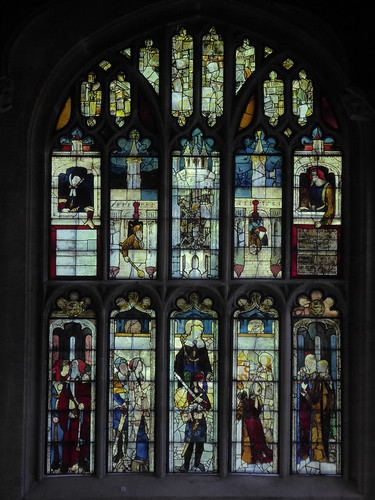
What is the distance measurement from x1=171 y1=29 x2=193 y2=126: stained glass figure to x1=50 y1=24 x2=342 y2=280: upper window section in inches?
0.5

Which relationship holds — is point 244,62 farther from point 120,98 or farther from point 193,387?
point 193,387

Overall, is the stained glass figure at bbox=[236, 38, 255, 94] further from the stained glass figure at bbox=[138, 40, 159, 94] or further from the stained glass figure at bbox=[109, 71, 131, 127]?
the stained glass figure at bbox=[109, 71, 131, 127]

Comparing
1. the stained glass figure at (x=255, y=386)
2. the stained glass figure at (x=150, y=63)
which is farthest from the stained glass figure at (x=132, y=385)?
the stained glass figure at (x=150, y=63)

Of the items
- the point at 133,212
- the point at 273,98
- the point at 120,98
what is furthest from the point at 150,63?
the point at 133,212

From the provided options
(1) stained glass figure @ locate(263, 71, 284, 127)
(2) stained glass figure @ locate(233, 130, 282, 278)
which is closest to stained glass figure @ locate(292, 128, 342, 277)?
(2) stained glass figure @ locate(233, 130, 282, 278)

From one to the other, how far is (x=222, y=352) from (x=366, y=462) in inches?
83.0

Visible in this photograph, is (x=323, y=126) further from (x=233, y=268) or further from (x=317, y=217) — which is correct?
(x=233, y=268)

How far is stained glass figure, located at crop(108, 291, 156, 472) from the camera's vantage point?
1225 centimetres

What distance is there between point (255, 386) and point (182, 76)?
3884 mm

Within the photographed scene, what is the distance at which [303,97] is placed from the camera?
1249 cm

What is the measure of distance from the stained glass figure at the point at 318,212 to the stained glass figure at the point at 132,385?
1980 mm

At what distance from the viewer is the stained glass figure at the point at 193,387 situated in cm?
1226

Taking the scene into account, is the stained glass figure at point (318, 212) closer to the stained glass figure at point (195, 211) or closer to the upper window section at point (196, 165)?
the upper window section at point (196, 165)

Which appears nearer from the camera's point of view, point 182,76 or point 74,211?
point 74,211
